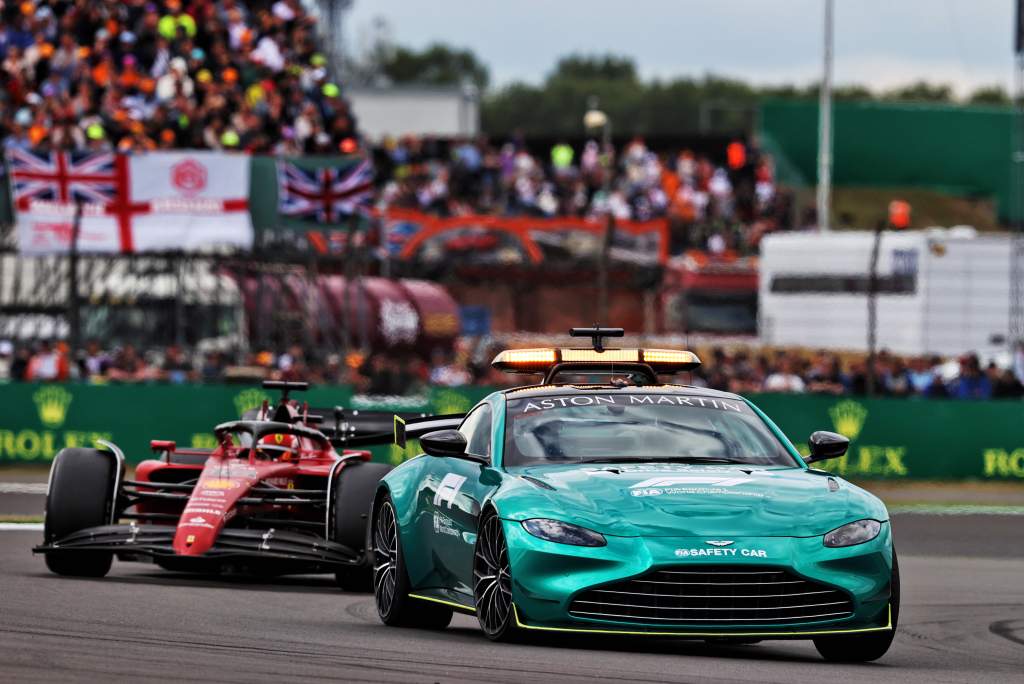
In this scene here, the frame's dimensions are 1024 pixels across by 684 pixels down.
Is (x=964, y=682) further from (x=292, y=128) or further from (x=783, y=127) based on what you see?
(x=783, y=127)

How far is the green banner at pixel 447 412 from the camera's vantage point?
76.9 feet

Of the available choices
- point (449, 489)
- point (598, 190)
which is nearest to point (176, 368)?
point (449, 489)

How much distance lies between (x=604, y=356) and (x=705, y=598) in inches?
99.4

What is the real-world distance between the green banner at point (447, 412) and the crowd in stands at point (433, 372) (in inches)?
32.7

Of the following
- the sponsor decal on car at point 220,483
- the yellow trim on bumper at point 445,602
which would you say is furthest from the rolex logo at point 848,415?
the yellow trim on bumper at point 445,602

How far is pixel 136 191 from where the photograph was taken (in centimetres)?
2620

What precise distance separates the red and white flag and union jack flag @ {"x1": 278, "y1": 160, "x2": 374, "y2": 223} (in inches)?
20.6

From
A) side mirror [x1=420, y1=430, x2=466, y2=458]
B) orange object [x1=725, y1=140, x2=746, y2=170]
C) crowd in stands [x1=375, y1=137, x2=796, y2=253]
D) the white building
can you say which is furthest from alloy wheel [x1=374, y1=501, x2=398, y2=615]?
orange object [x1=725, y1=140, x2=746, y2=170]

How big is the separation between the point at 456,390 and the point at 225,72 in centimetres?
1170

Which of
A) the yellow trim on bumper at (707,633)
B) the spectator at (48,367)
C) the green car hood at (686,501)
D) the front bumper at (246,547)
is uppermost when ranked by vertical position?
the green car hood at (686,501)

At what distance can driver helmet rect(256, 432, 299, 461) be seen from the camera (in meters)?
13.3

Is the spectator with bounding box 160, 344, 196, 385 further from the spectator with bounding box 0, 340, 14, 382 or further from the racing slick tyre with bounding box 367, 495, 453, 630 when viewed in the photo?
the racing slick tyre with bounding box 367, 495, 453, 630

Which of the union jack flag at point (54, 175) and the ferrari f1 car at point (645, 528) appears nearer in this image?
the ferrari f1 car at point (645, 528)

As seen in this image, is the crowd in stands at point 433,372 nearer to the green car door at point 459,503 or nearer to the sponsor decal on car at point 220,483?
the sponsor decal on car at point 220,483
